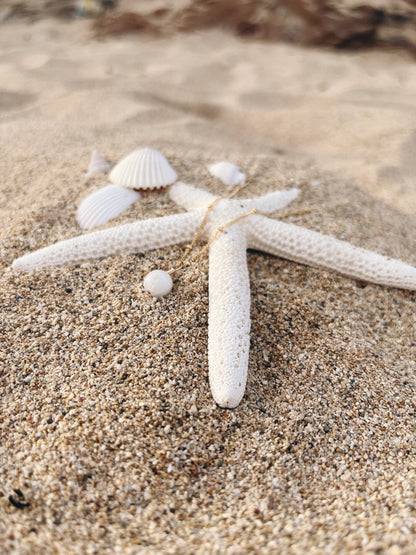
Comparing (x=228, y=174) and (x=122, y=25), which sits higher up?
(x=122, y=25)

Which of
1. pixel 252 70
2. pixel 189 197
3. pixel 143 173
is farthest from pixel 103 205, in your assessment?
pixel 252 70

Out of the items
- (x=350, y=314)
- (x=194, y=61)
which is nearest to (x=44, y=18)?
(x=194, y=61)

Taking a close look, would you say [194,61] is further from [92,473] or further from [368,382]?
[92,473]

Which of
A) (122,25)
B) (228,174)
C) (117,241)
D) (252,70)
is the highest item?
(122,25)

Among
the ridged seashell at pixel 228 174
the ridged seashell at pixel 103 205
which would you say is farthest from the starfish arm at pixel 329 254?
the ridged seashell at pixel 103 205

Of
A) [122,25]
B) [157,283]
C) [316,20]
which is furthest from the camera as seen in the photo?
[122,25]

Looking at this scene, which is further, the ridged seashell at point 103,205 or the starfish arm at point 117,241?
the ridged seashell at point 103,205

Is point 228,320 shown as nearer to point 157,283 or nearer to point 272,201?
point 157,283

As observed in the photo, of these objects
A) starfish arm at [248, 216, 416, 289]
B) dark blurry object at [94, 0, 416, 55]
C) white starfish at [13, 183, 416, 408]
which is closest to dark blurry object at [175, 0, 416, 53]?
dark blurry object at [94, 0, 416, 55]

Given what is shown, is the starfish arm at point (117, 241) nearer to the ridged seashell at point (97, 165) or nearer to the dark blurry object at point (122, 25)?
the ridged seashell at point (97, 165)
